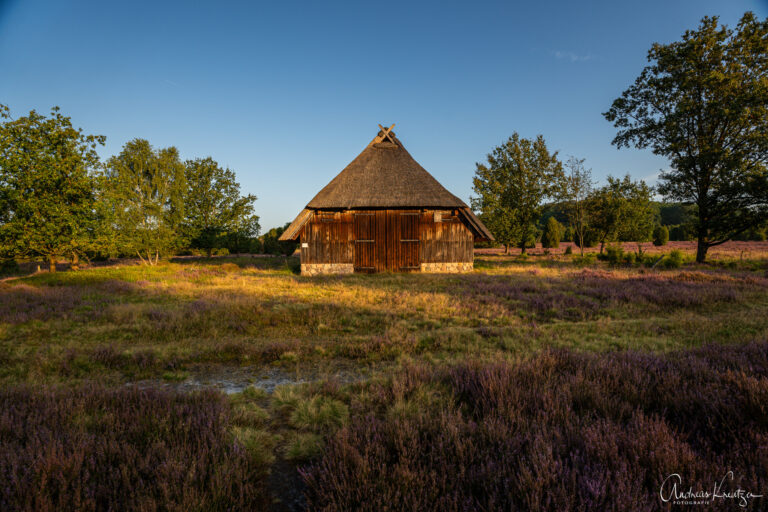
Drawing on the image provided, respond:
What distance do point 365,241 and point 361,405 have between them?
15.6 metres

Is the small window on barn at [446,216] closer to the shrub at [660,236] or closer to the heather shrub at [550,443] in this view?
the heather shrub at [550,443]

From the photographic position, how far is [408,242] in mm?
18828

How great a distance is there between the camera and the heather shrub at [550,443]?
69.1 inches

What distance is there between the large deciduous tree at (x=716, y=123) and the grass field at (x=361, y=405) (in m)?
17.5

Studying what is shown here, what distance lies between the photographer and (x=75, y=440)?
2324 mm

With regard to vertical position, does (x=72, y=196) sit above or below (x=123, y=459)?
above

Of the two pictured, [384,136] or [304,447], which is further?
[384,136]

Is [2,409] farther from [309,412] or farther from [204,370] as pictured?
[309,412]

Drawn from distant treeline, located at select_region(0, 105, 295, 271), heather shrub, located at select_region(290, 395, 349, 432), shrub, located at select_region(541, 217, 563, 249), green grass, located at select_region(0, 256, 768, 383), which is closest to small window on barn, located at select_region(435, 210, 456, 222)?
green grass, located at select_region(0, 256, 768, 383)

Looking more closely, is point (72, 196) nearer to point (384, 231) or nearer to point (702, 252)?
point (384, 231)

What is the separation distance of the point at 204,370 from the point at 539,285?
40.9 feet

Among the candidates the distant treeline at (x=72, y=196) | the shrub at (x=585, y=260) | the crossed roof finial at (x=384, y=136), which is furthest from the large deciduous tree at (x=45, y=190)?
the shrub at (x=585, y=260)

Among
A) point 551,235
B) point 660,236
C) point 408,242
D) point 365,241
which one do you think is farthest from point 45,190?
point 660,236

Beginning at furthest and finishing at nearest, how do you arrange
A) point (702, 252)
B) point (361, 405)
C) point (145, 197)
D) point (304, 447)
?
point (145, 197), point (702, 252), point (361, 405), point (304, 447)
